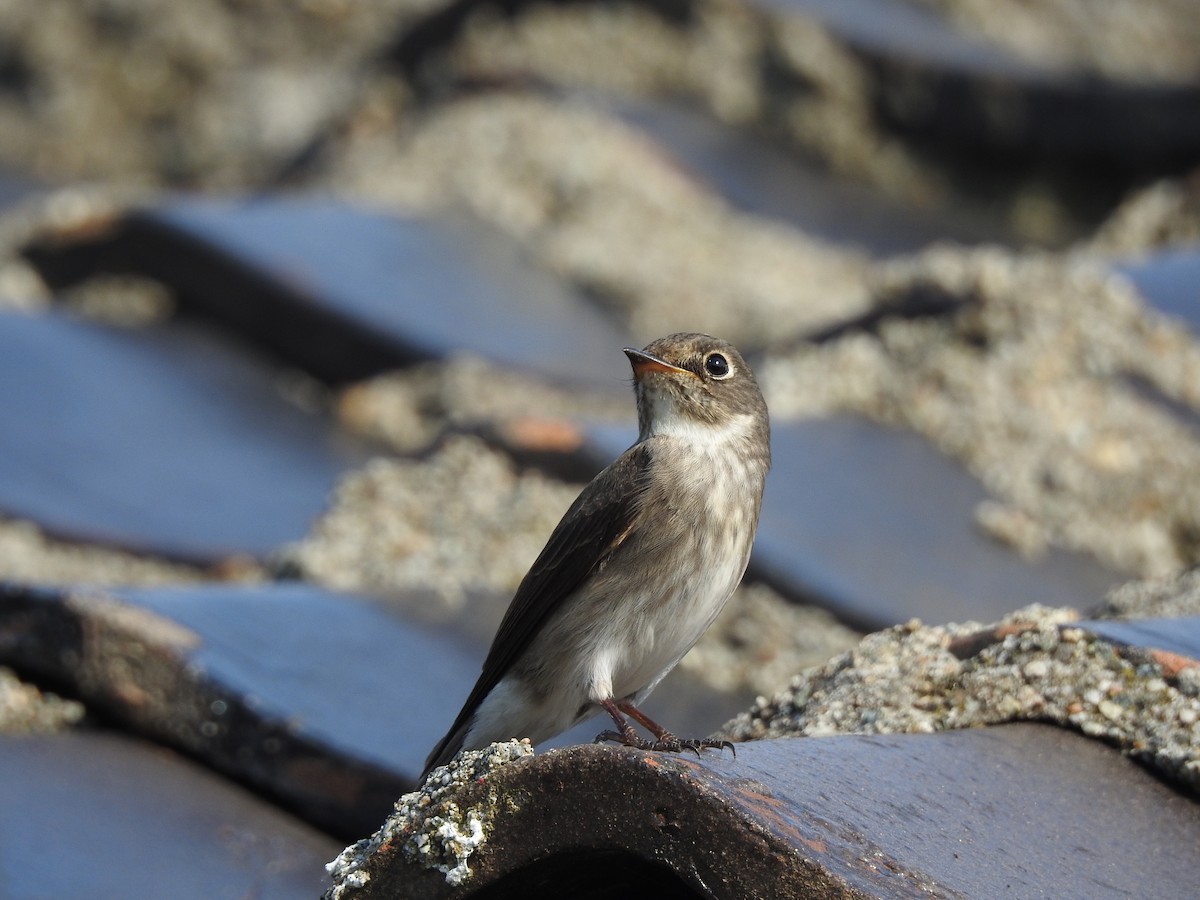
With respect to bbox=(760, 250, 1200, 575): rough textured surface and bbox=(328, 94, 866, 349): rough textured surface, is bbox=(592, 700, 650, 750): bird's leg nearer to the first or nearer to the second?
bbox=(760, 250, 1200, 575): rough textured surface

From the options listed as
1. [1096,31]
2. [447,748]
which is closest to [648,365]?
[447,748]

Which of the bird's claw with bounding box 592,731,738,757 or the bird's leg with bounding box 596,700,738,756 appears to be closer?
the bird's claw with bounding box 592,731,738,757

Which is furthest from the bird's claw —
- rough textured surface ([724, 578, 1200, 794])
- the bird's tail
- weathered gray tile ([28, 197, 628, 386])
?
weathered gray tile ([28, 197, 628, 386])

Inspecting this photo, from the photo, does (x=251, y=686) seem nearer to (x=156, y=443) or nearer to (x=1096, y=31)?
(x=156, y=443)

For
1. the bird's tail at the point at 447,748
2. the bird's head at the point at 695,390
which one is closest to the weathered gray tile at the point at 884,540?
the bird's head at the point at 695,390

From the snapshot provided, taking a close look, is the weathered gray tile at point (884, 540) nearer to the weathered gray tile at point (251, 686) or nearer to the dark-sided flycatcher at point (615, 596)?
the dark-sided flycatcher at point (615, 596)

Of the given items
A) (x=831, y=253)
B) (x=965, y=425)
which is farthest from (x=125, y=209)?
(x=965, y=425)
